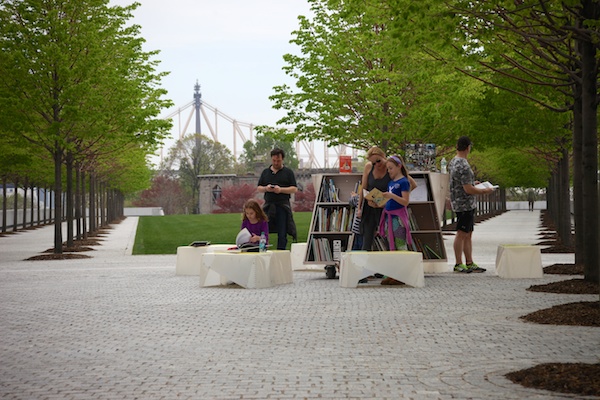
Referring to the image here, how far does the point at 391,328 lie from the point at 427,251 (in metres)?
7.84

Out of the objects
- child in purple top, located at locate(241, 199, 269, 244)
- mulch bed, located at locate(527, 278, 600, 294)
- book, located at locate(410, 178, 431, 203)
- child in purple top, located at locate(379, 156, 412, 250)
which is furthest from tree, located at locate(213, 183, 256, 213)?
mulch bed, located at locate(527, 278, 600, 294)

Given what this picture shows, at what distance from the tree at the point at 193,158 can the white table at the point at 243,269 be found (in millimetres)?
133198

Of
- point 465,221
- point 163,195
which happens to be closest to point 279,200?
point 465,221

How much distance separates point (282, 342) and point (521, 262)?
8.19 metres

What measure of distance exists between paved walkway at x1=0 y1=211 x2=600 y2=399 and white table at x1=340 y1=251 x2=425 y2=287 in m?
0.27

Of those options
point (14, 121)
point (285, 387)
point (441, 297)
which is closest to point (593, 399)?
point (285, 387)

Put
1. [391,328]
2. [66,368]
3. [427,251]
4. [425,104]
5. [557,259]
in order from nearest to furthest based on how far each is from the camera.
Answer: [66,368], [391,328], [427,251], [557,259], [425,104]

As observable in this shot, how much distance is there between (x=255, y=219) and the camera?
17469mm

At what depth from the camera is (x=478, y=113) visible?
26578 mm

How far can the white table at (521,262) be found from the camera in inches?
659

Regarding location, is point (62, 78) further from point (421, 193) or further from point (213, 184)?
point (213, 184)

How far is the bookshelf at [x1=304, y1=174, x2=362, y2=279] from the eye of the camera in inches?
701

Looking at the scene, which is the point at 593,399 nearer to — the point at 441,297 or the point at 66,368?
Result: the point at 66,368

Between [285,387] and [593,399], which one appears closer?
[593,399]
